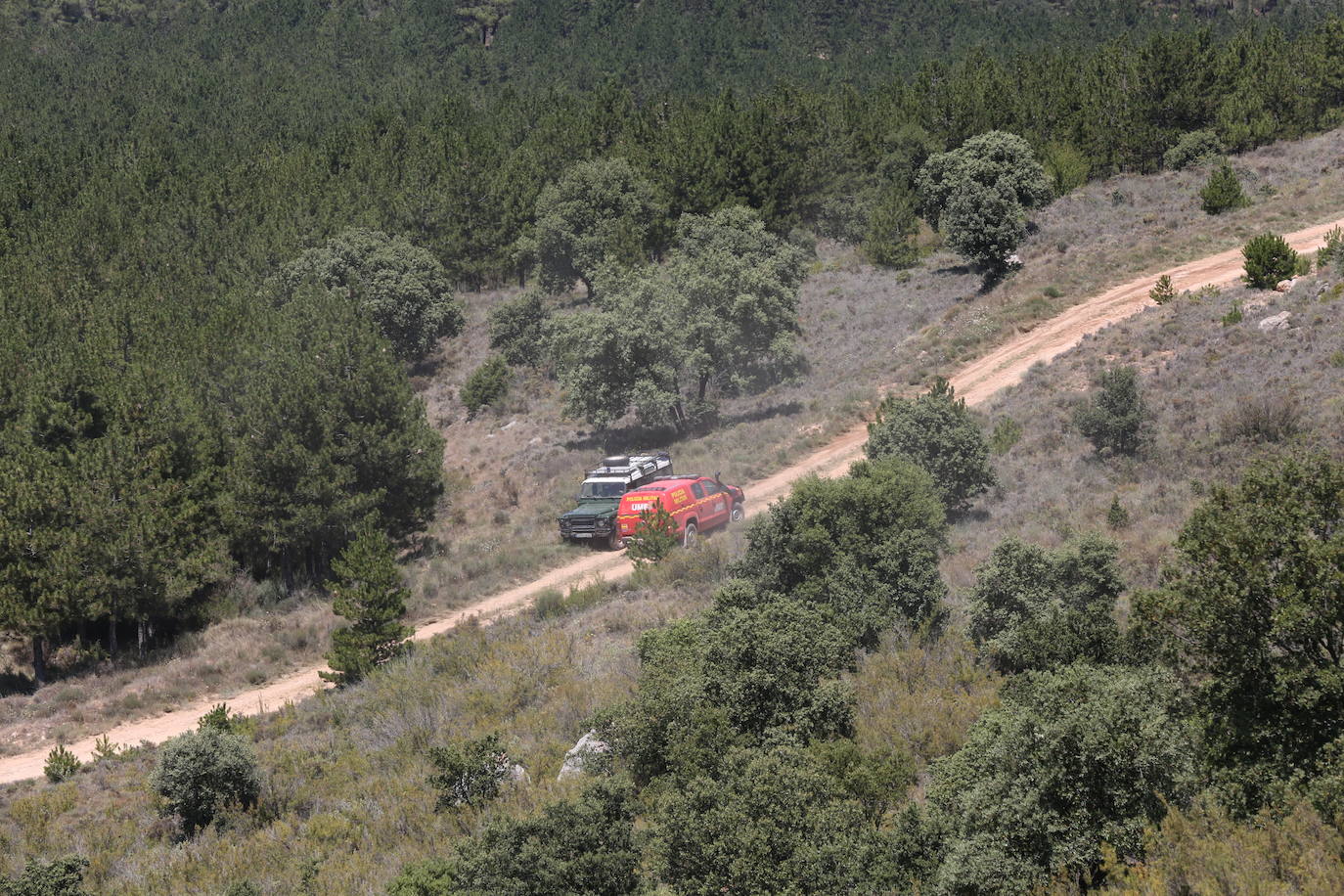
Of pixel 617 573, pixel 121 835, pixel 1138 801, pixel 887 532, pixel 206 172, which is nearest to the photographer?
pixel 1138 801

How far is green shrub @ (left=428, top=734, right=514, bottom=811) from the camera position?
14.5m

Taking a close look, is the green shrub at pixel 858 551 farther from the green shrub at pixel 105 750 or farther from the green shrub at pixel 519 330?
the green shrub at pixel 519 330

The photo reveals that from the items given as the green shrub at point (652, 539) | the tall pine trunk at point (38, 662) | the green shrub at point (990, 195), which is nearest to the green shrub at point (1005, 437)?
the green shrub at point (652, 539)

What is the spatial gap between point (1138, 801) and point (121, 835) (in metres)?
14.8

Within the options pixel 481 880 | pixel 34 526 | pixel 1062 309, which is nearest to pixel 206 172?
pixel 34 526

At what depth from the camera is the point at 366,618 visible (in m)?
24.2

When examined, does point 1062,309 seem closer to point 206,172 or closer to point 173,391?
point 173,391

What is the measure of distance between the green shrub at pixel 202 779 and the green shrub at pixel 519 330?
35730 mm

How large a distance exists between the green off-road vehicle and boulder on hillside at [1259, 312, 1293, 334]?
55.3ft

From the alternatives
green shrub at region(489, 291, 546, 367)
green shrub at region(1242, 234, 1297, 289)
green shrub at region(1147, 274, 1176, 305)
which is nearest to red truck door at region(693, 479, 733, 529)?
green shrub at region(1147, 274, 1176, 305)

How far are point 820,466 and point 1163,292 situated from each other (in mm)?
13017

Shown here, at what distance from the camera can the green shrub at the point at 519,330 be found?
173ft

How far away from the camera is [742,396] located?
142 ft

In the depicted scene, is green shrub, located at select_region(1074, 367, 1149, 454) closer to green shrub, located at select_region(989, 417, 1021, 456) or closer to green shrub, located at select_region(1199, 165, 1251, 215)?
green shrub, located at select_region(989, 417, 1021, 456)
